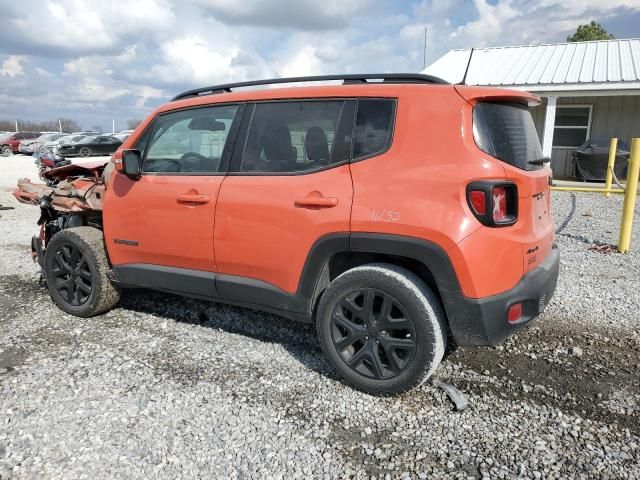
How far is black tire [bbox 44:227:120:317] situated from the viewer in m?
4.04

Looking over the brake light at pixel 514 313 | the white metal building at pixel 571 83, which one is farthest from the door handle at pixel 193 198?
the white metal building at pixel 571 83

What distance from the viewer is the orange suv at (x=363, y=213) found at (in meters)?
2.62

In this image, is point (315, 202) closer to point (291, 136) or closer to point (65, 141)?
point (291, 136)

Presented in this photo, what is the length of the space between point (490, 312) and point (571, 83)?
12890 millimetres

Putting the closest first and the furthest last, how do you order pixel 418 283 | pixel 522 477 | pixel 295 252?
pixel 522 477, pixel 418 283, pixel 295 252

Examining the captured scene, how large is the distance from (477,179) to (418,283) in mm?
660

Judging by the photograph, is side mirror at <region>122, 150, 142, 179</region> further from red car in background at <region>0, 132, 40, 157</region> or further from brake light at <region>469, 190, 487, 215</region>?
red car in background at <region>0, 132, 40, 157</region>

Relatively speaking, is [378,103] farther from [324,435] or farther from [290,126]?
[324,435]

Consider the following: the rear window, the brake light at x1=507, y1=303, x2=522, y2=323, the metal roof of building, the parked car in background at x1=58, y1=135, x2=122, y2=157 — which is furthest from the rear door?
the parked car in background at x1=58, y1=135, x2=122, y2=157

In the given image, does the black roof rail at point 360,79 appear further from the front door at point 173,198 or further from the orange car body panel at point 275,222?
the orange car body panel at point 275,222

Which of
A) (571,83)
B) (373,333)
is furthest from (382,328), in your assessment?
(571,83)

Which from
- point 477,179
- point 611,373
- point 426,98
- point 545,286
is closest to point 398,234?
point 477,179

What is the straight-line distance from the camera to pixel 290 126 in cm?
320

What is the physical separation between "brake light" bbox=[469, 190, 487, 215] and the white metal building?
1192 centimetres
